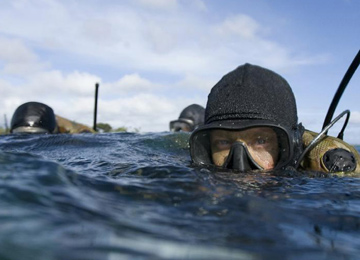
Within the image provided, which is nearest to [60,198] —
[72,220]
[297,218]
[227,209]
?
[72,220]

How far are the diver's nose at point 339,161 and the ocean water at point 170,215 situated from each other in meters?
0.31

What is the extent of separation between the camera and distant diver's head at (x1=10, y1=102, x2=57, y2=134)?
8164mm

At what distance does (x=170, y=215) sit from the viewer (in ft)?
5.64

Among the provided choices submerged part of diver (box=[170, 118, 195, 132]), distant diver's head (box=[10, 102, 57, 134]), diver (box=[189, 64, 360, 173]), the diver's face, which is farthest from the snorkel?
submerged part of diver (box=[170, 118, 195, 132])

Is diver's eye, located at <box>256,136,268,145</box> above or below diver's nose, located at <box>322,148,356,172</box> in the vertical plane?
above

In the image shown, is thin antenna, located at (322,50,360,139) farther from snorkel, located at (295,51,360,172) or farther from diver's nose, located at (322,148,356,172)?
diver's nose, located at (322,148,356,172)

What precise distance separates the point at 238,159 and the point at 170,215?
4.94 feet

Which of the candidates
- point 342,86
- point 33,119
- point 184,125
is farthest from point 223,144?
point 184,125

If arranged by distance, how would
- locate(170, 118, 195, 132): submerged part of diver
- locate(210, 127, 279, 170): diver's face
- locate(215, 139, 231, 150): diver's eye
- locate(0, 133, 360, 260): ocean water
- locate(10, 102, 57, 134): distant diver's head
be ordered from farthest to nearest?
1. locate(170, 118, 195, 132): submerged part of diver
2. locate(10, 102, 57, 134): distant diver's head
3. locate(215, 139, 231, 150): diver's eye
4. locate(210, 127, 279, 170): diver's face
5. locate(0, 133, 360, 260): ocean water

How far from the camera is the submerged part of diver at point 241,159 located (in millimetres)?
3131

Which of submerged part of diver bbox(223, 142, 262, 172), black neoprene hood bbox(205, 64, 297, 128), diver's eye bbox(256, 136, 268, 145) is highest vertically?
black neoprene hood bbox(205, 64, 297, 128)

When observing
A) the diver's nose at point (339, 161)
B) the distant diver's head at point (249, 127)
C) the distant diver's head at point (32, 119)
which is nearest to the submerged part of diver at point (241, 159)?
the distant diver's head at point (249, 127)

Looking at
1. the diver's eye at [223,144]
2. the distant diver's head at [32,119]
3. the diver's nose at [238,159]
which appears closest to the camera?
the diver's nose at [238,159]

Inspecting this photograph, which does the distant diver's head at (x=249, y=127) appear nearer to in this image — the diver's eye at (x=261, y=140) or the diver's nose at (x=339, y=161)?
the diver's eye at (x=261, y=140)
